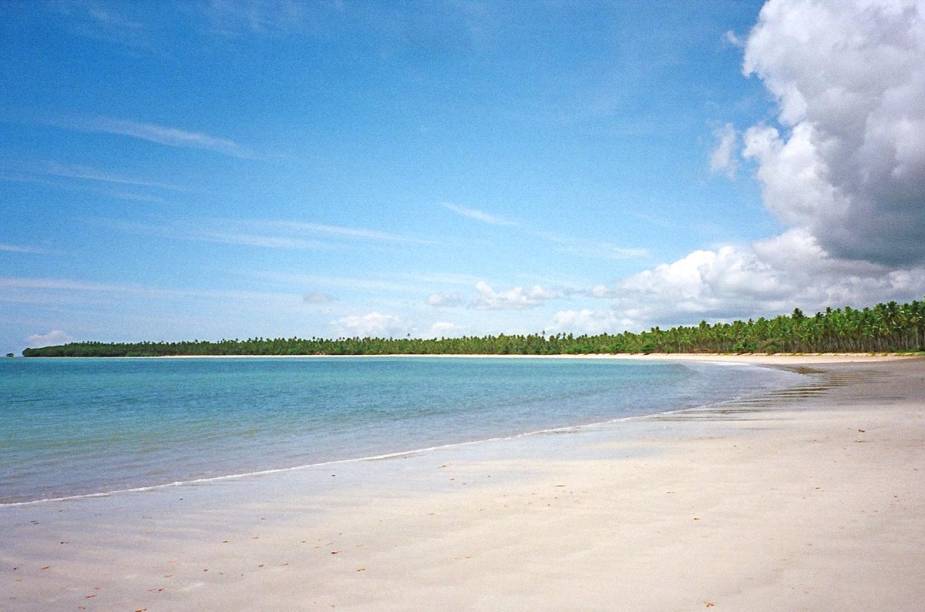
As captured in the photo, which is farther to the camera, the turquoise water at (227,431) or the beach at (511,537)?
the turquoise water at (227,431)

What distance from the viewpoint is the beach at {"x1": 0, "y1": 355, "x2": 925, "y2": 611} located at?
6.17 m

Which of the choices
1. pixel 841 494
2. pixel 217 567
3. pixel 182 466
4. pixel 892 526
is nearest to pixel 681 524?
pixel 892 526

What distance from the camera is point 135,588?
6.85 metres

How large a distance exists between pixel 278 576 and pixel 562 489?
5831 millimetres

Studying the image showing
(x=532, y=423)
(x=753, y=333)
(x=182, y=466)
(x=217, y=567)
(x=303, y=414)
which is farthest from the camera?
(x=753, y=333)

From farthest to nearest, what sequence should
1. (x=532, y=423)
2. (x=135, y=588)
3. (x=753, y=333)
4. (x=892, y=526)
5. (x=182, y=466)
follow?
(x=753, y=333), (x=532, y=423), (x=182, y=466), (x=892, y=526), (x=135, y=588)

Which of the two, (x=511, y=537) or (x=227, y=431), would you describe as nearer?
(x=511, y=537)

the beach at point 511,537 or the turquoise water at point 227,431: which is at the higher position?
the beach at point 511,537

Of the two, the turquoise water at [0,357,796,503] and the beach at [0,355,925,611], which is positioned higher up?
the beach at [0,355,925,611]

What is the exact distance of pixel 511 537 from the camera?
8.16m

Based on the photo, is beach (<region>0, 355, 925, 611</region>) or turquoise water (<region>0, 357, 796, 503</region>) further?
turquoise water (<region>0, 357, 796, 503</region>)

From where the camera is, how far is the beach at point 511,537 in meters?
6.17

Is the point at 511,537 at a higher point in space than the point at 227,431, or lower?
higher

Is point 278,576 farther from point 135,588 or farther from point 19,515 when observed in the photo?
point 19,515
